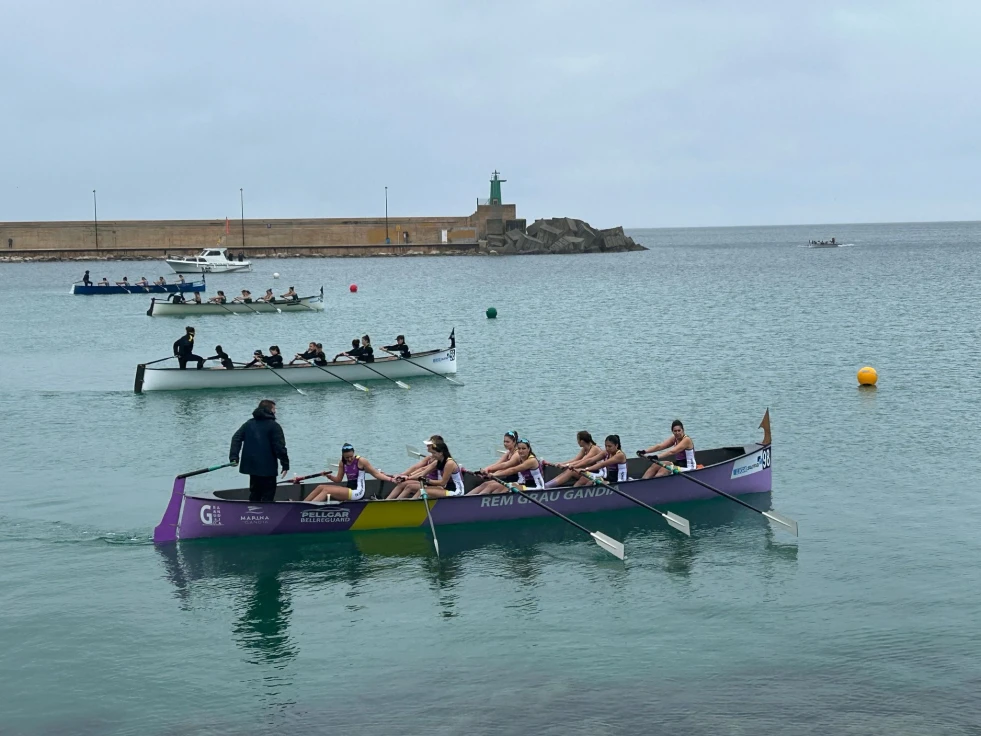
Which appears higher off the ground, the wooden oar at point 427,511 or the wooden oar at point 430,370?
the wooden oar at point 430,370

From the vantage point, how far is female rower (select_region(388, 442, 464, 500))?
18.6 meters

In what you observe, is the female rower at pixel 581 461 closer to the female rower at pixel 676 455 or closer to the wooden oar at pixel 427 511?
the female rower at pixel 676 455

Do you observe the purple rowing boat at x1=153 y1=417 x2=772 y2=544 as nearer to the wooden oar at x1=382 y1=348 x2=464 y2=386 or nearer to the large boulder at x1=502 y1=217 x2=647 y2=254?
the wooden oar at x1=382 y1=348 x2=464 y2=386

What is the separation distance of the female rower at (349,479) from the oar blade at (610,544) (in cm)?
357

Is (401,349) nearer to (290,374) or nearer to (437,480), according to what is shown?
(290,374)

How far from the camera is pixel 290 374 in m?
33.6

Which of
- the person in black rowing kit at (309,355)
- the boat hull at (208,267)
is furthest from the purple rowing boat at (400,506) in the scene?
the boat hull at (208,267)

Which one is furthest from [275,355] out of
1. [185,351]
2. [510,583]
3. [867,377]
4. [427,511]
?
[510,583]

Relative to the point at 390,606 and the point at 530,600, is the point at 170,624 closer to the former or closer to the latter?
the point at 390,606

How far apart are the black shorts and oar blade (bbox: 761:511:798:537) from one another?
8.17m

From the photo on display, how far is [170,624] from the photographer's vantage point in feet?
48.7

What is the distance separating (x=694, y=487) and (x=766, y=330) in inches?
1236

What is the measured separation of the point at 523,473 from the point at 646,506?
7.07 ft

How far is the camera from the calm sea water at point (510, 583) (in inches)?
491
